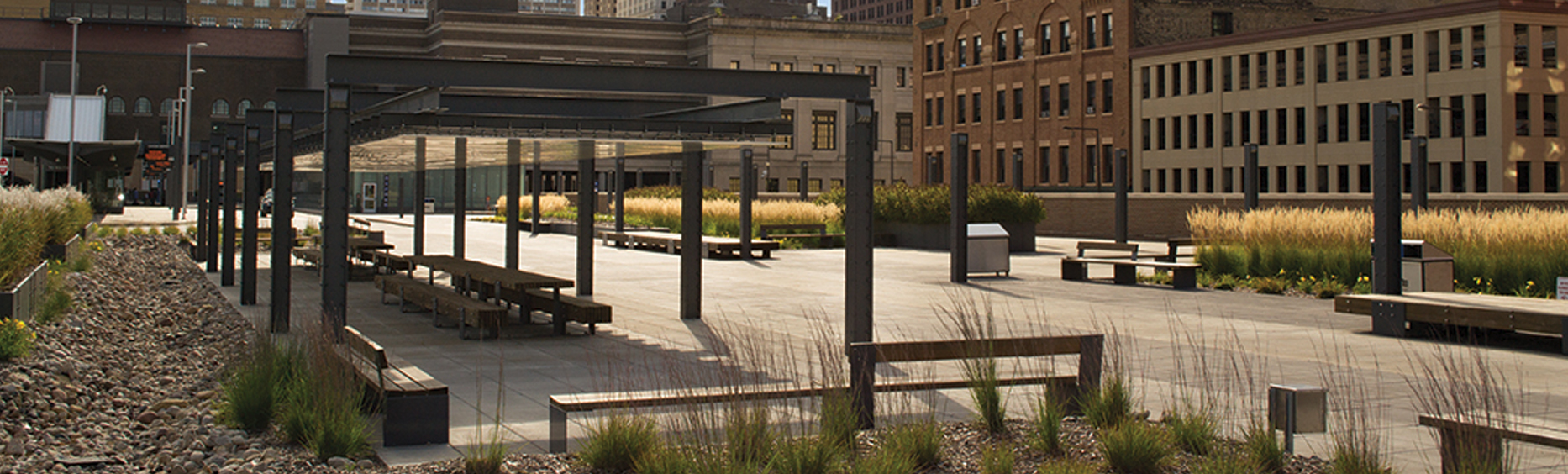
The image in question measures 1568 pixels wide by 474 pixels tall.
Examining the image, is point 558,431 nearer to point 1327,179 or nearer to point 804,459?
point 804,459


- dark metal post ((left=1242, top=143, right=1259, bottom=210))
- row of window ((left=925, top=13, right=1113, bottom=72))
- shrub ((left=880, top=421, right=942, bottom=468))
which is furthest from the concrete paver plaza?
row of window ((left=925, top=13, right=1113, bottom=72))

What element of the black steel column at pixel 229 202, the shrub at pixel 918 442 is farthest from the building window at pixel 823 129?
the shrub at pixel 918 442

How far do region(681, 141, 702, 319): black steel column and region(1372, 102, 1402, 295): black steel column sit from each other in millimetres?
7143

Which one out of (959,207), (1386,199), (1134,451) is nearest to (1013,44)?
(959,207)

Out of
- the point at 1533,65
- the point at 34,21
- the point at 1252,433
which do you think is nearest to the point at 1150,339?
the point at 1252,433

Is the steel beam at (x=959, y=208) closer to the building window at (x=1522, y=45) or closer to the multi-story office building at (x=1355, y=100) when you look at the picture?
the multi-story office building at (x=1355, y=100)

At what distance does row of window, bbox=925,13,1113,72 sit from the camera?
6112 centimetres

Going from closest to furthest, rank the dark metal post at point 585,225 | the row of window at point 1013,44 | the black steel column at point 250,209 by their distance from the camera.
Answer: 1. the black steel column at point 250,209
2. the dark metal post at point 585,225
3. the row of window at point 1013,44

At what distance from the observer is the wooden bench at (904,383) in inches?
261

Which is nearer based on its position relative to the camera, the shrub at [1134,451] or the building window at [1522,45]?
the shrub at [1134,451]

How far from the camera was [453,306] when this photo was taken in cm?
1280

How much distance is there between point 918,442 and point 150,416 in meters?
5.46

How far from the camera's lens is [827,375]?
276 inches

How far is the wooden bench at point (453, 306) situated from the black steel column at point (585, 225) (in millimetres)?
2342
